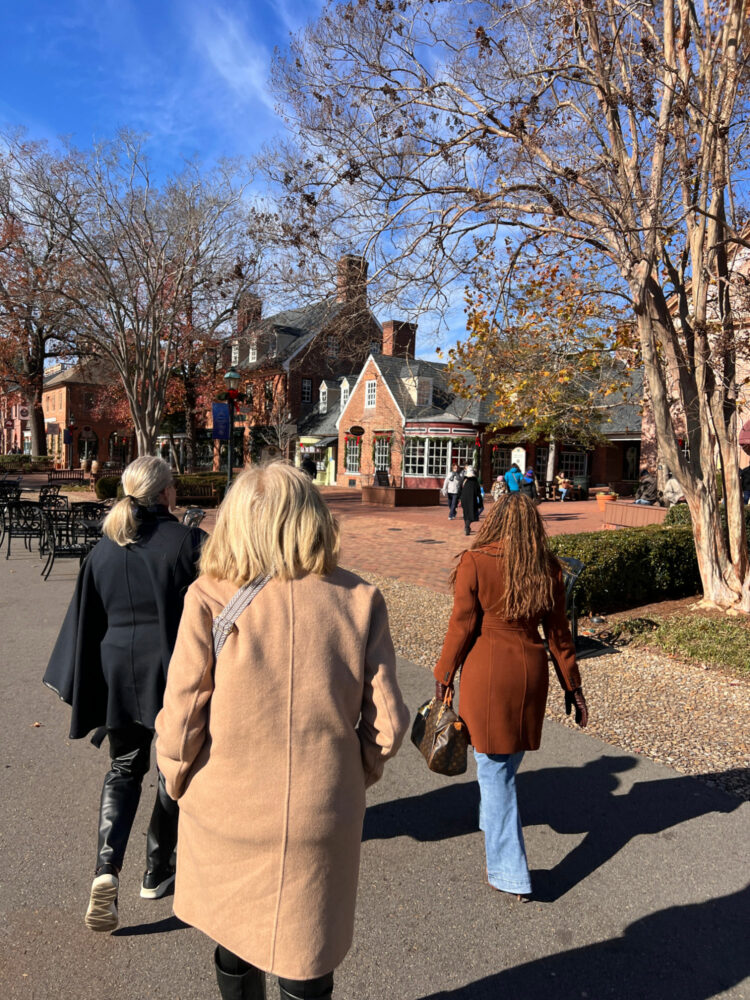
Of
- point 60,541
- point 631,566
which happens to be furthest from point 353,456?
point 631,566

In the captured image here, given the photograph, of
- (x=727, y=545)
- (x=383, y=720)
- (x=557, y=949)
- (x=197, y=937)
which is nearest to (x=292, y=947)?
(x=383, y=720)

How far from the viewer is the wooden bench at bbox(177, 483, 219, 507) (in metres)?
23.1

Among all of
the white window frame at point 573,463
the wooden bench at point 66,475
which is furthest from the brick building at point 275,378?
the white window frame at point 573,463

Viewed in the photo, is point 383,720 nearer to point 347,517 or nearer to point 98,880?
point 98,880

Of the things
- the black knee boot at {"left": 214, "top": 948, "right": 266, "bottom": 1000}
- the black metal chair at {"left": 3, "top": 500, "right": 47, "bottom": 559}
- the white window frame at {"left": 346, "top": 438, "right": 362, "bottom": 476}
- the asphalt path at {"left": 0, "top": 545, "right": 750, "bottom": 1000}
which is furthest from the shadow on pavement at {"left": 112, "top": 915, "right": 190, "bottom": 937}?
the white window frame at {"left": 346, "top": 438, "right": 362, "bottom": 476}

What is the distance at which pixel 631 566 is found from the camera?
8156mm

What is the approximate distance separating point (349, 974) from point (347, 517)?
59.2 feet

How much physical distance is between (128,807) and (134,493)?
1294mm

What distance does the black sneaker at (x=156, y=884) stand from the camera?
288 centimetres

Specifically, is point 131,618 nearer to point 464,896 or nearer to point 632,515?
point 464,896

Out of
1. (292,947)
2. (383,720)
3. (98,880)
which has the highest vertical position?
(383,720)

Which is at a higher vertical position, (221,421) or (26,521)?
(221,421)

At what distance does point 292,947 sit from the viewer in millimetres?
1684

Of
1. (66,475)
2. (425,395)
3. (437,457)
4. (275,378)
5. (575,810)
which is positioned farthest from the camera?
(275,378)
